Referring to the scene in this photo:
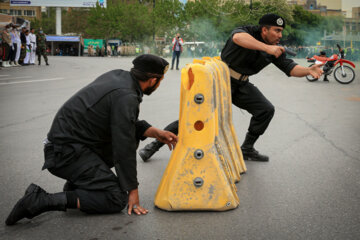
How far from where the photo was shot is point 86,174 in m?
3.51

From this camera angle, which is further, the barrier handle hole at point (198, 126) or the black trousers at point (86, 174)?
the barrier handle hole at point (198, 126)

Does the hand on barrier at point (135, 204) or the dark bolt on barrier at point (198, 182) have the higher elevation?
the dark bolt on barrier at point (198, 182)

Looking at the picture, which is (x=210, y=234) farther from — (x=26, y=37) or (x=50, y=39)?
(x=50, y=39)

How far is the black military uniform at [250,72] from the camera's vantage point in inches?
197

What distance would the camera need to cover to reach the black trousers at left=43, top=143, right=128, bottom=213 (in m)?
3.48

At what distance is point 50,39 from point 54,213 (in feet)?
228

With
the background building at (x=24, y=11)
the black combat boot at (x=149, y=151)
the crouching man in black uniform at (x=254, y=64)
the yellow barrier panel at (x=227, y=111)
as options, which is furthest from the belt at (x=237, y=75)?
the background building at (x=24, y=11)

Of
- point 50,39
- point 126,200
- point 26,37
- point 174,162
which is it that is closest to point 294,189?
point 174,162

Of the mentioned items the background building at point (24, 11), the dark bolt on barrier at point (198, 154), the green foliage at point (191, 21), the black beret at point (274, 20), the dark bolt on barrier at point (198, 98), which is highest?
the background building at point (24, 11)

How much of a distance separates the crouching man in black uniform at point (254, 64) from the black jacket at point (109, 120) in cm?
158

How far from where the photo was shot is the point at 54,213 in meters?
3.65

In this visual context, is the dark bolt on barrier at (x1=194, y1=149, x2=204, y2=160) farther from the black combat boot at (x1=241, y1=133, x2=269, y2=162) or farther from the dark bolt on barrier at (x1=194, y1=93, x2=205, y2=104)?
the black combat boot at (x1=241, y1=133, x2=269, y2=162)

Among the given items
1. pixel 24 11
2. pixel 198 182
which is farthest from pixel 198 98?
pixel 24 11

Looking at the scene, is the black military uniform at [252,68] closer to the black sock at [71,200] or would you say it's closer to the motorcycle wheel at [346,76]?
the black sock at [71,200]
